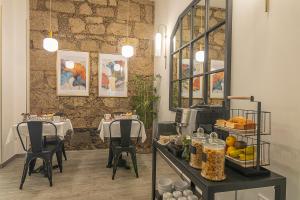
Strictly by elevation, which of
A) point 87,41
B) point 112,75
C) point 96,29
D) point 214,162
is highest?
point 96,29

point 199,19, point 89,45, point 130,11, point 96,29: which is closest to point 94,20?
point 96,29

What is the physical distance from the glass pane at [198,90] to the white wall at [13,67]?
3038 mm

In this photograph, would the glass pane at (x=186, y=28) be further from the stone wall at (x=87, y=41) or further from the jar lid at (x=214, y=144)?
the jar lid at (x=214, y=144)

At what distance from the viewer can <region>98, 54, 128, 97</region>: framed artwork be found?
4539 mm

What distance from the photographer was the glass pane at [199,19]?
2533 mm

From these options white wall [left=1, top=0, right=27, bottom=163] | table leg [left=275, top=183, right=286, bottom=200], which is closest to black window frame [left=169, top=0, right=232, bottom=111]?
table leg [left=275, top=183, right=286, bottom=200]

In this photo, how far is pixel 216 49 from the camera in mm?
2172

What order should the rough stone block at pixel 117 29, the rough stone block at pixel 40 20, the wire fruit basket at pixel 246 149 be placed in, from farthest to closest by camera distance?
1. the rough stone block at pixel 117 29
2. the rough stone block at pixel 40 20
3. the wire fruit basket at pixel 246 149

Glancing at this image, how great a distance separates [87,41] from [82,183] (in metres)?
2.89

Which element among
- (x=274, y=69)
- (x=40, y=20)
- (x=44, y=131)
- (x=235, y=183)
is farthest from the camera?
(x=40, y=20)

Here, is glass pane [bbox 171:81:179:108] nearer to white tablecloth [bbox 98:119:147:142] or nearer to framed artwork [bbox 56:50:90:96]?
white tablecloth [bbox 98:119:147:142]

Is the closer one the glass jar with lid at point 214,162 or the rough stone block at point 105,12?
the glass jar with lid at point 214,162

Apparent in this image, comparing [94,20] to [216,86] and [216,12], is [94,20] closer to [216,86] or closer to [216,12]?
[216,12]

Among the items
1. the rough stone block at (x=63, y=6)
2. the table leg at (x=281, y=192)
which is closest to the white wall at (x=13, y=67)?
the rough stone block at (x=63, y=6)
